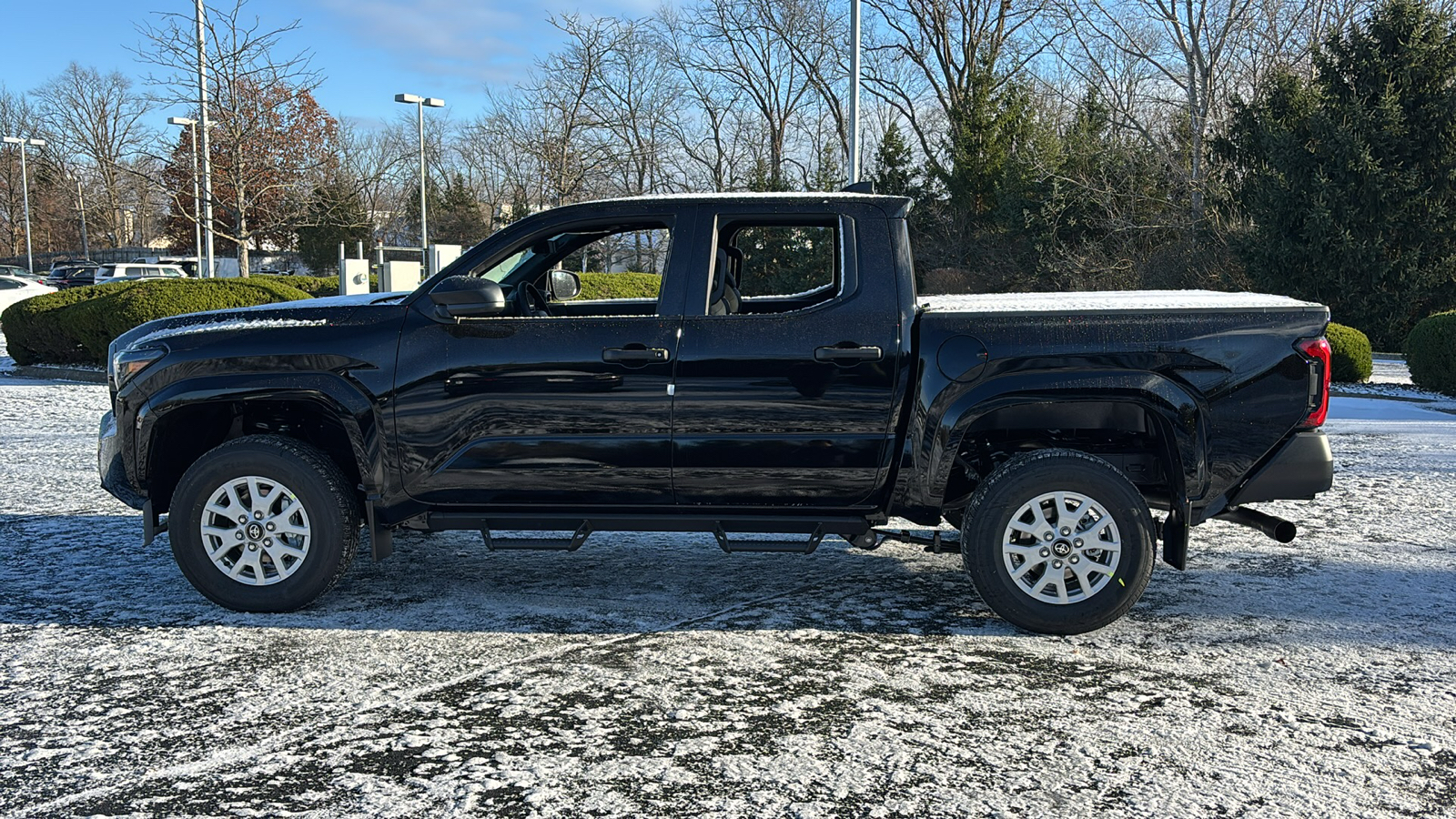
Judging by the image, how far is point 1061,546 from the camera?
4.91 metres

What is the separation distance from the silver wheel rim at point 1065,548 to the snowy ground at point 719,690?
26 cm

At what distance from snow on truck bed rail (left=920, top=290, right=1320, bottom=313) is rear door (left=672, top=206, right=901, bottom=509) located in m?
0.40

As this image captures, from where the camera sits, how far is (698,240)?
5305mm

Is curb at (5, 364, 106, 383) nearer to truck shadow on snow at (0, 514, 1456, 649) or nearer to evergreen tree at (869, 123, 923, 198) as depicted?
Answer: truck shadow on snow at (0, 514, 1456, 649)

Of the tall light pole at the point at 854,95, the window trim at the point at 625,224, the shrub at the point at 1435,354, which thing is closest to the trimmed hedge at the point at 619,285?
the tall light pole at the point at 854,95

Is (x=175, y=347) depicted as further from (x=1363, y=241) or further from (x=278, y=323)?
(x=1363, y=241)

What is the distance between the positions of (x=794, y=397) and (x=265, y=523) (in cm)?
249

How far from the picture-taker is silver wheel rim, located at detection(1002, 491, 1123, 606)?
16.0ft

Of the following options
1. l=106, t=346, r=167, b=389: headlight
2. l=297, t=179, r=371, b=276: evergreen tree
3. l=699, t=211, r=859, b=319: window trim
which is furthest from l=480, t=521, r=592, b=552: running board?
l=297, t=179, r=371, b=276: evergreen tree

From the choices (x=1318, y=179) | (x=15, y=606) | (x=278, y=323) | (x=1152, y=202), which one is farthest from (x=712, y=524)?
(x=1152, y=202)

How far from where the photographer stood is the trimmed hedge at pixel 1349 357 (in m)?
16.9

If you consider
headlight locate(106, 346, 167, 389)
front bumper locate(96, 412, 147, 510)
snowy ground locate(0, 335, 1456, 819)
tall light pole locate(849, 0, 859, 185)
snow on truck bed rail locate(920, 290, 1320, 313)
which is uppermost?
tall light pole locate(849, 0, 859, 185)

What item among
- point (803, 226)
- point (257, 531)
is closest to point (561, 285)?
point (803, 226)

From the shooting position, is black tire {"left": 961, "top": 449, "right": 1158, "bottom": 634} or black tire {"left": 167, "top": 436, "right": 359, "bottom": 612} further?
black tire {"left": 167, "top": 436, "right": 359, "bottom": 612}
